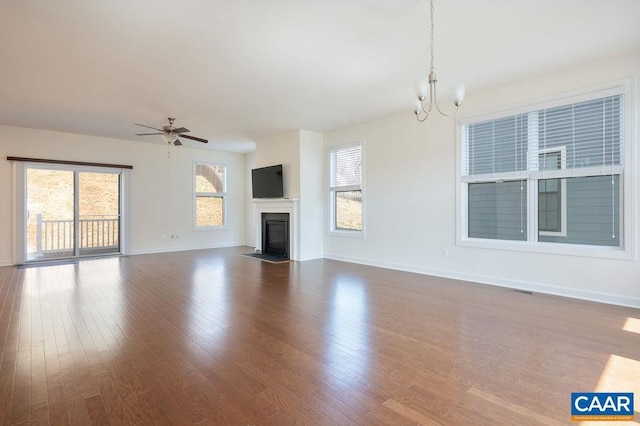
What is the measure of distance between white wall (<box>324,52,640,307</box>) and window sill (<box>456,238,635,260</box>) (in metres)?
0.06

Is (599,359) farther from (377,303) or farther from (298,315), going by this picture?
(298,315)

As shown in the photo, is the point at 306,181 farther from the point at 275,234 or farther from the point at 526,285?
the point at 526,285

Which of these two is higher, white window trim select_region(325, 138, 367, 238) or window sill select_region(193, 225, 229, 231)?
white window trim select_region(325, 138, 367, 238)

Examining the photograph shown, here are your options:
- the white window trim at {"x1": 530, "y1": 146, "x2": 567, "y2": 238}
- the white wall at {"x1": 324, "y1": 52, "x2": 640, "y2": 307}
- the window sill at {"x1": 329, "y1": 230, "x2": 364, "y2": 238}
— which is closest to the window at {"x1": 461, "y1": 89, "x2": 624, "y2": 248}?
the white window trim at {"x1": 530, "y1": 146, "x2": 567, "y2": 238}

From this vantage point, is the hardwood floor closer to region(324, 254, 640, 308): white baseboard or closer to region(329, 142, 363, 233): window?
region(324, 254, 640, 308): white baseboard

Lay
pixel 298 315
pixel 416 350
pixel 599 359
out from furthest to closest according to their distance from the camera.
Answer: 1. pixel 298 315
2. pixel 416 350
3. pixel 599 359

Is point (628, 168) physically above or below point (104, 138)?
below

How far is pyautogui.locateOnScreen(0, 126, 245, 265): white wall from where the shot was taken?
655 cm

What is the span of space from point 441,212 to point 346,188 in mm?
2257

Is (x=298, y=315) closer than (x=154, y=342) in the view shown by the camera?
No

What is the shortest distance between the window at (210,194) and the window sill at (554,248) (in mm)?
6958

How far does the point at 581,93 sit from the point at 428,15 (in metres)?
2.55

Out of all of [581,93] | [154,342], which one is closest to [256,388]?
[154,342]

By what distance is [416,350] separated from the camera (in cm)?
259
